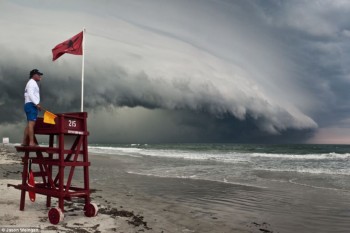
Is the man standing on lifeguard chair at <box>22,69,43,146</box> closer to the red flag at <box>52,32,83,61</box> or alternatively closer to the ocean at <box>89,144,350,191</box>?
the red flag at <box>52,32,83,61</box>

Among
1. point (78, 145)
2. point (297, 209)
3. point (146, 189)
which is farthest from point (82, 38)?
point (297, 209)

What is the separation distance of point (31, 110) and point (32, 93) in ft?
1.32

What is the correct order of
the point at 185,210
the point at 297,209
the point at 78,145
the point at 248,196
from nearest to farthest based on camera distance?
the point at 78,145 < the point at 185,210 < the point at 297,209 < the point at 248,196

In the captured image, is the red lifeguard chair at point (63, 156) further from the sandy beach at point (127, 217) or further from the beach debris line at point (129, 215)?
the beach debris line at point (129, 215)

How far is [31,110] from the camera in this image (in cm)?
830

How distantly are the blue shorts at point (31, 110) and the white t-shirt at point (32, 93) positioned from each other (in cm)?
10

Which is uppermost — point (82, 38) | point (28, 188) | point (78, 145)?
point (82, 38)

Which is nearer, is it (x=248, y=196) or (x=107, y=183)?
(x=248, y=196)

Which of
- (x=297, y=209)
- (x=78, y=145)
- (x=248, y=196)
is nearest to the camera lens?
(x=78, y=145)

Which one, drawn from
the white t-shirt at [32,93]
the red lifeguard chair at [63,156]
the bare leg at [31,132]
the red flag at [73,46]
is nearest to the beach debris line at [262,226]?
the red lifeguard chair at [63,156]

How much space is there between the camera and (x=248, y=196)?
13102mm

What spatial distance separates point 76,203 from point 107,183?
6.10m

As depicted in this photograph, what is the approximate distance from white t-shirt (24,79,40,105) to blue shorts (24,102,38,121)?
100mm

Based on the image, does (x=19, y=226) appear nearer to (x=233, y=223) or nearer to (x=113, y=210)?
(x=113, y=210)
